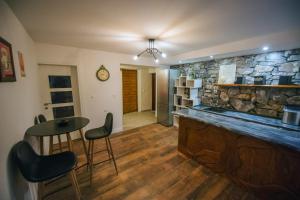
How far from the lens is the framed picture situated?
1.12 metres

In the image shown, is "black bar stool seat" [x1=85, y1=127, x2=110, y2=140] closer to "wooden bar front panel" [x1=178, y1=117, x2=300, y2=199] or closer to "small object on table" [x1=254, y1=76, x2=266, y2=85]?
"wooden bar front panel" [x1=178, y1=117, x2=300, y2=199]

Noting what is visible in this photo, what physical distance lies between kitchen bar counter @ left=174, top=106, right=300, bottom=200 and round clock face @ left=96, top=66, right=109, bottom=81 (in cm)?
245

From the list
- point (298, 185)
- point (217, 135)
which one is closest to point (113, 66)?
point (217, 135)

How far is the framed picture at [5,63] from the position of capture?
1122 millimetres

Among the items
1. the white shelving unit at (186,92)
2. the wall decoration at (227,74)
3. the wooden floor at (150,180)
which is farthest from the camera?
the white shelving unit at (186,92)

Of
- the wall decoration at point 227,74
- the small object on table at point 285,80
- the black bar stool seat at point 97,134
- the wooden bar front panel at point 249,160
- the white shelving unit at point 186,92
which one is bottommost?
the wooden bar front panel at point 249,160

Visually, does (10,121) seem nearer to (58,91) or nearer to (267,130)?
(58,91)

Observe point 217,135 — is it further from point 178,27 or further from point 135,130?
point 135,130

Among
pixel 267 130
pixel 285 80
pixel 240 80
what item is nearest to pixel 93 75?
pixel 240 80

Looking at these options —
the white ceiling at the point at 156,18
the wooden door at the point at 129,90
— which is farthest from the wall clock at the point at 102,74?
the wooden door at the point at 129,90

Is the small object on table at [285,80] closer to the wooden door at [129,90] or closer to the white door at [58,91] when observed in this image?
the white door at [58,91]

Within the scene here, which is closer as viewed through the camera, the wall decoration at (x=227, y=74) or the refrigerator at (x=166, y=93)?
the wall decoration at (x=227, y=74)

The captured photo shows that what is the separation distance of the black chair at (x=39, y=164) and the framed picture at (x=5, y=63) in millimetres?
653

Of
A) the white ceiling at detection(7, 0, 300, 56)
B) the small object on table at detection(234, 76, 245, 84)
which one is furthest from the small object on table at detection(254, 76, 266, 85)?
the white ceiling at detection(7, 0, 300, 56)
